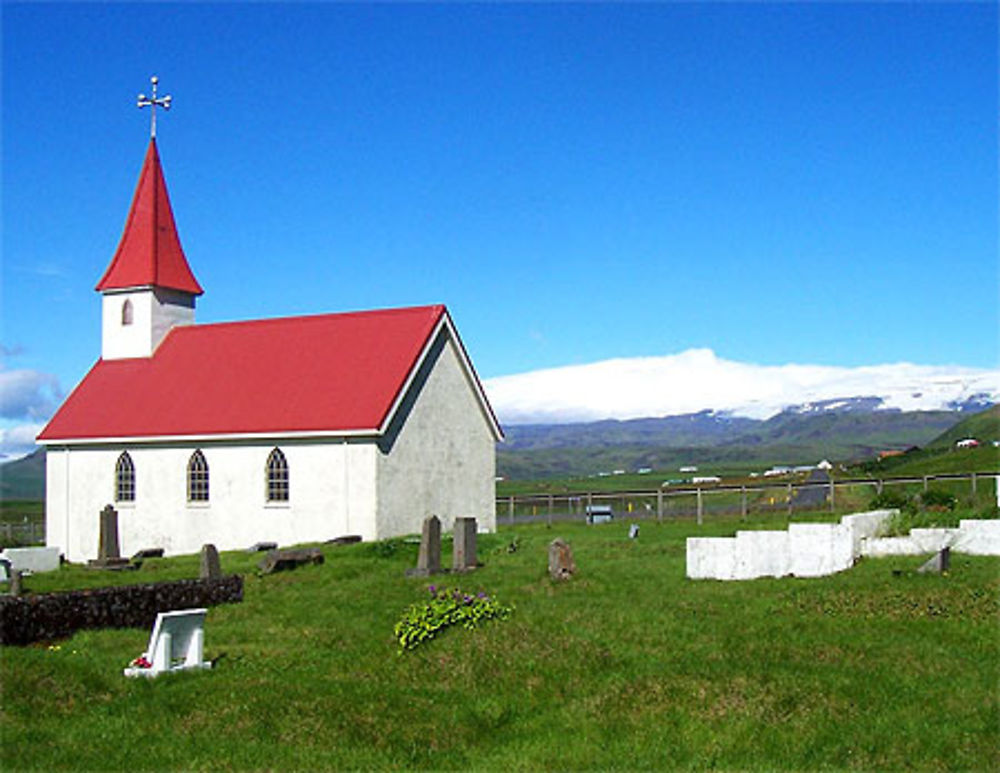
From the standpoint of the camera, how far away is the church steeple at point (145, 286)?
45562 mm

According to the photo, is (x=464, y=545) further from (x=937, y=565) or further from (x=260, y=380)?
(x=260, y=380)

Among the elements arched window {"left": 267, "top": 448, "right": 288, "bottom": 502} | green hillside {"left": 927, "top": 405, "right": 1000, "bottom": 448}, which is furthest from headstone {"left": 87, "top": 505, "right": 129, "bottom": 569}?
green hillside {"left": 927, "top": 405, "right": 1000, "bottom": 448}

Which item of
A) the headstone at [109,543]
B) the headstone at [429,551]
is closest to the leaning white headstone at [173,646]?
the headstone at [429,551]

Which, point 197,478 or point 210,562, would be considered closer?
point 210,562

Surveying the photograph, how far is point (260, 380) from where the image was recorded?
41.6m

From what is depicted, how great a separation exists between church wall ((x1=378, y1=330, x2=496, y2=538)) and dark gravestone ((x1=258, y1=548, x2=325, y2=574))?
6989 millimetres

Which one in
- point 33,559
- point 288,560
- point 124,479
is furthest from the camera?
point 124,479

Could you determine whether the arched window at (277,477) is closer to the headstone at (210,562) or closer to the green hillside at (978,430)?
the headstone at (210,562)

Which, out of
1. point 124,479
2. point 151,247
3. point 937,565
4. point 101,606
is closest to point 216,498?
point 124,479

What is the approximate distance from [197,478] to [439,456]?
8488 mm

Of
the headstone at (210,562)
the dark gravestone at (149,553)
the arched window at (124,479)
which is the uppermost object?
the arched window at (124,479)

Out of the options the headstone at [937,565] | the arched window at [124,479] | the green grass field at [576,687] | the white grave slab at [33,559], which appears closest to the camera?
the green grass field at [576,687]

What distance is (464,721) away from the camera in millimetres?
14344

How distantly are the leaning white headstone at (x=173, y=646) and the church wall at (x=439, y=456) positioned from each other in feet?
63.3
